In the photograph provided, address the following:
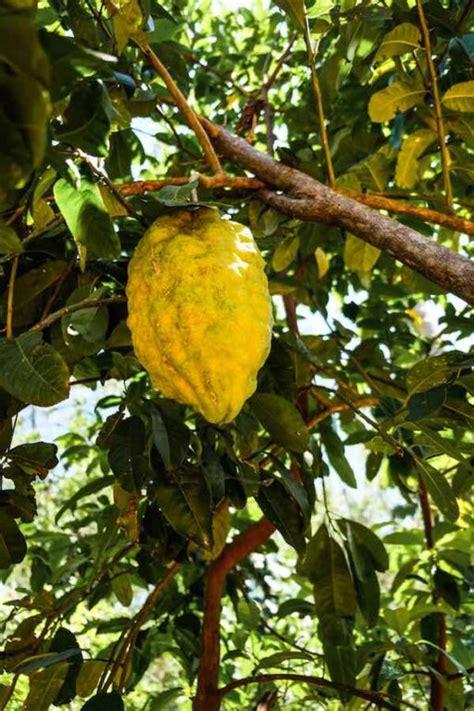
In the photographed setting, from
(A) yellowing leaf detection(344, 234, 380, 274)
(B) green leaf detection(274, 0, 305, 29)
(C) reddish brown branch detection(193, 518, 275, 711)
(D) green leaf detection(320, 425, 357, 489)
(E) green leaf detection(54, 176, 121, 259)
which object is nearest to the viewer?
(E) green leaf detection(54, 176, 121, 259)

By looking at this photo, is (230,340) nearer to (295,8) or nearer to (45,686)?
(295,8)

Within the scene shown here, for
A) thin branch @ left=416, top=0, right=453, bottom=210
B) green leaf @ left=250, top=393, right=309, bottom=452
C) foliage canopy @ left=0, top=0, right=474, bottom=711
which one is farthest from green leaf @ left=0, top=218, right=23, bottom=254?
thin branch @ left=416, top=0, right=453, bottom=210

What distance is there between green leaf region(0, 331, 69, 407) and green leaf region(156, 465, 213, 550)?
0.88ft

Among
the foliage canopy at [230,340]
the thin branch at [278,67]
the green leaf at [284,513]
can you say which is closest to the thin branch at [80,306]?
the foliage canopy at [230,340]

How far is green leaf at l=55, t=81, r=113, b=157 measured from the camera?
0.69 m

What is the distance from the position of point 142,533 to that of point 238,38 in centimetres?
205

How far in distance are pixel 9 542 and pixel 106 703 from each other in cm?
25

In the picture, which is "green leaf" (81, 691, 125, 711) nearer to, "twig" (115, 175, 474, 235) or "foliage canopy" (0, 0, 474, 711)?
"foliage canopy" (0, 0, 474, 711)

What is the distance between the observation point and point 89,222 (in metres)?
0.81

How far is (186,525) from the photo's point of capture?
105 cm

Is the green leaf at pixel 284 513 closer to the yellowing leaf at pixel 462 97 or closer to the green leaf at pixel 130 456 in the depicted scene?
the green leaf at pixel 130 456

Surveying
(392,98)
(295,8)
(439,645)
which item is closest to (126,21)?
(295,8)

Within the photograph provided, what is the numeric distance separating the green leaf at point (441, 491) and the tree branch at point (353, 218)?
0.41 m

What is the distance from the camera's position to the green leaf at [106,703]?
104cm
